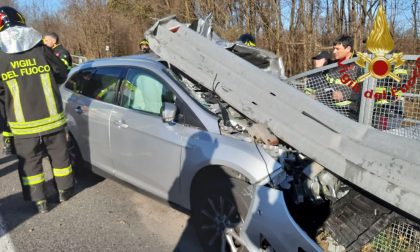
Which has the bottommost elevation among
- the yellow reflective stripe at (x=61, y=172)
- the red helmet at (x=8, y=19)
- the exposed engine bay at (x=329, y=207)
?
the yellow reflective stripe at (x=61, y=172)

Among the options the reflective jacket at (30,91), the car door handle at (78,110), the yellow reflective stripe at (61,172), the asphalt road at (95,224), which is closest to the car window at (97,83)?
the car door handle at (78,110)

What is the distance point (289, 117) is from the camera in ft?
9.61

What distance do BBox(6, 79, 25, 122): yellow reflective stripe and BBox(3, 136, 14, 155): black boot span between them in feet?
8.24

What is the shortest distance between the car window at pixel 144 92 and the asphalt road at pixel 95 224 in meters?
1.20

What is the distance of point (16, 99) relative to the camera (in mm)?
3859

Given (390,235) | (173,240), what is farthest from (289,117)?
(173,240)

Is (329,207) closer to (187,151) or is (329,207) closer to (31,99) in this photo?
(187,151)

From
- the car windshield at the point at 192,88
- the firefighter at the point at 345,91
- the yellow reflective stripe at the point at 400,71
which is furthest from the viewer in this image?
the car windshield at the point at 192,88

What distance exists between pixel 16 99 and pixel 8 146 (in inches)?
108

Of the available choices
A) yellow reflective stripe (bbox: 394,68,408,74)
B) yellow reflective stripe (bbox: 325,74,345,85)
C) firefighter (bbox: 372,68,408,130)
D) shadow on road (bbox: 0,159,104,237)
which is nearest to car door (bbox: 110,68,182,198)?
shadow on road (bbox: 0,159,104,237)

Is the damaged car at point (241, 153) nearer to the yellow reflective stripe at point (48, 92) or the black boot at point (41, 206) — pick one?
the yellow reflective stripe at point (48, 92)

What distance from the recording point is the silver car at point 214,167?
8.76ft

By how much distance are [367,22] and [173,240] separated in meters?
7.68

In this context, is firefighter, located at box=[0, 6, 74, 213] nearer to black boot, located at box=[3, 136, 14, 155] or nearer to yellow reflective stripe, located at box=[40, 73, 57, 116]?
yellow reflective stripe, located at box=[40, 73, 57, 116]
